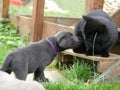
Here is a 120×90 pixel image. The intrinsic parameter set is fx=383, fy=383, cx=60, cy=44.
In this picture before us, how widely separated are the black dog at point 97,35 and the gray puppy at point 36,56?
213 millimetres

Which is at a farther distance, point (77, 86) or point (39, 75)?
point (39, 75)

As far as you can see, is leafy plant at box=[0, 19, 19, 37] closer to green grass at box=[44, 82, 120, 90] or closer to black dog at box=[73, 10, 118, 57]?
black dog at box=[73, 10, 118, 57]

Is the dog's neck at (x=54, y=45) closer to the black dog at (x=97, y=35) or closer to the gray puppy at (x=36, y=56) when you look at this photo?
the gray puppy at (x=36, y=56)

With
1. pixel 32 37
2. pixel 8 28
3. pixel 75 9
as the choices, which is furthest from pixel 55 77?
pixel 75 9

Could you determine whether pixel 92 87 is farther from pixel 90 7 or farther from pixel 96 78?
pixel 90 7

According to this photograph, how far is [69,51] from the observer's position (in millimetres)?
6031

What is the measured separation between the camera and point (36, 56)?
5121 millimetres

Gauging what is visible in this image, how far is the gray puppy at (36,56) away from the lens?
4.73m

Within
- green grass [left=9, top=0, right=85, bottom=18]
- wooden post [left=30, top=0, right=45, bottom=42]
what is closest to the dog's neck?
wooden post [left=30, top=0, right=45, bottom=42]

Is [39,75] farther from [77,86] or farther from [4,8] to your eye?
[4,8]

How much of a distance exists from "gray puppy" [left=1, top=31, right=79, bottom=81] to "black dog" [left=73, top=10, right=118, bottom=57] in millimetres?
213

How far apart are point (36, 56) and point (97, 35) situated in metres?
1.00

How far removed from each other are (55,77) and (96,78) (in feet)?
2.59

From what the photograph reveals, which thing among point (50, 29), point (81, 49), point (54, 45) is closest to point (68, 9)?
point (50, 29)
